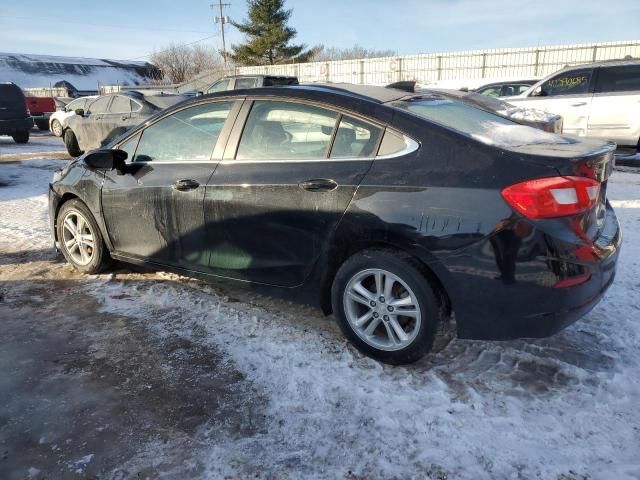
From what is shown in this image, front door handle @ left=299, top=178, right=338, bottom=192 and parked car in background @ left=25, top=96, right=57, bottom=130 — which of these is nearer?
front door handle @ left=299, top=178, right=338, bottom=192

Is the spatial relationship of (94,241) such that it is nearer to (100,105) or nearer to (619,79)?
(100,105)

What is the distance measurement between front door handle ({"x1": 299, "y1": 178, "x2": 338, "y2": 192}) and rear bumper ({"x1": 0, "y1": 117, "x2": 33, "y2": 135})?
611 inches

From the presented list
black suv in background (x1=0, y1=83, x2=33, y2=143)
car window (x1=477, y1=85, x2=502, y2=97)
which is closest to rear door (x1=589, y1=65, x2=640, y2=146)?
car window (x1=477, y1=85, x2=502, y2=97)

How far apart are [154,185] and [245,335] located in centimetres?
133

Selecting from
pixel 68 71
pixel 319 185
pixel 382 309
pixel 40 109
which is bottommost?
pixel 382 309

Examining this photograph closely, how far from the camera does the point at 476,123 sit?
10.2ft

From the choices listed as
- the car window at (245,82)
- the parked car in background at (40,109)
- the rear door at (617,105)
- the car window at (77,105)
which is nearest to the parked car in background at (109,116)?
the car window at (77,105)

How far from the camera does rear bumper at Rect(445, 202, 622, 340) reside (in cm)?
238

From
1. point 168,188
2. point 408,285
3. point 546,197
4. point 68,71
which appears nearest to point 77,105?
point 168,188

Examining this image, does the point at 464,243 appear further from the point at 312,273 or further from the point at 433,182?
the point at 312,273

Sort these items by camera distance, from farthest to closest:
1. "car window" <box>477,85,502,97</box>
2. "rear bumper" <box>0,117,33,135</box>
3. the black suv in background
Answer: "rear bumper" <box>0,117,33,135</box> < the black suv in background < "car window" <box>477,85,502,97</box>

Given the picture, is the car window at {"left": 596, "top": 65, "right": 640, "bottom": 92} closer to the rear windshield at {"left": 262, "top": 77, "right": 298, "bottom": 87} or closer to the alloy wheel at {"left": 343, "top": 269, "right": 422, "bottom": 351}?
the rear windshield at {"left": 262, "top": 77, "right": 298, "bottom": 87}

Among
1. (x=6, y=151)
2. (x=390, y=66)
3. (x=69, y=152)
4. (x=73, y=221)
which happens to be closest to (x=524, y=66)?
(x=390, y=66)

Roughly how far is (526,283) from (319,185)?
1.24 metres
